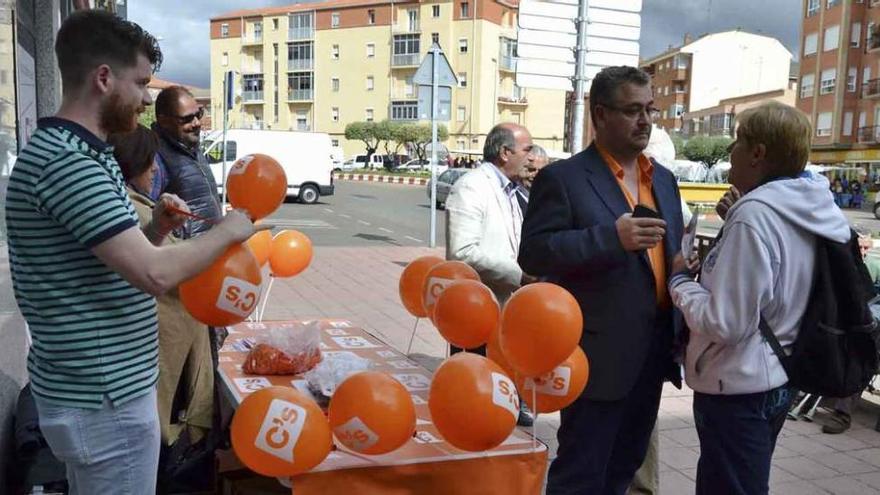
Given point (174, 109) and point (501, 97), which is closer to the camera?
point (174, 109)

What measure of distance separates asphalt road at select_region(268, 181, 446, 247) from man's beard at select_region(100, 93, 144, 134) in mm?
9903

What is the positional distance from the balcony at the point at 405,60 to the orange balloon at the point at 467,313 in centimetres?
6487

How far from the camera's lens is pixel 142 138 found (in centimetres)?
282

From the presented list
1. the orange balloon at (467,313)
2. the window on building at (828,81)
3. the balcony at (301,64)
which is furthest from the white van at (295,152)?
the balcony at (301,64)

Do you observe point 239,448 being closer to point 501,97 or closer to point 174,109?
point 174,109

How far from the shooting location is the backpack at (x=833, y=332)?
2184 mm

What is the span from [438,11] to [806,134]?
65253 mm

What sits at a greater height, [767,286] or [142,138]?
[142,138]

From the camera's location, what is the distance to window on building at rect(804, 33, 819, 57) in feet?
169

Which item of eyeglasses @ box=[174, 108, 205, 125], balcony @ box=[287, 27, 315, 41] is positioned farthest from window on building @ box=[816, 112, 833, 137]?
eyeglasses @ box=[174, 108, 205, 125]

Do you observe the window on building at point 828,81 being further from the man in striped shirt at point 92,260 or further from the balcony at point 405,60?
the man in striped shirt at point 92,260

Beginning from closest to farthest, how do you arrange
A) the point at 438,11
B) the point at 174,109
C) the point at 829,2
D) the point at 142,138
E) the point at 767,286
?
the point at 767,286, the point at 142,138, the point at 174,109, the point at 829,2, the point at 438,11

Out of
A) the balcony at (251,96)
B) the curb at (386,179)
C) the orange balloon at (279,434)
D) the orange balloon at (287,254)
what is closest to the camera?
the orange balloon at (279,434)

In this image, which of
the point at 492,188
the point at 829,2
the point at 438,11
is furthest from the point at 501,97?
the point at 492,188
